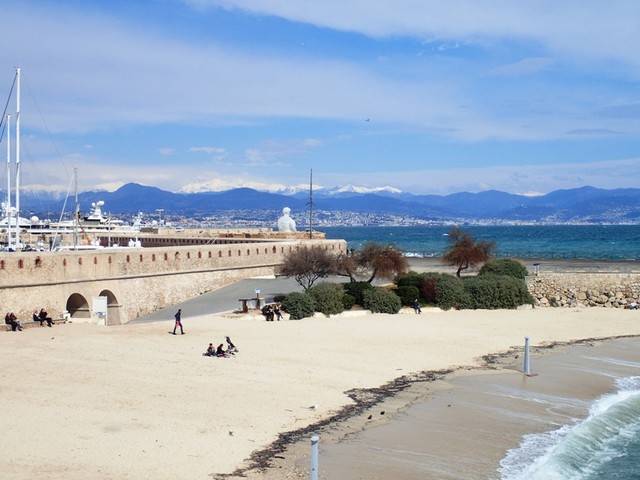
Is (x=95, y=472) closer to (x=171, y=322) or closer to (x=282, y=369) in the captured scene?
(x=282, y=369)

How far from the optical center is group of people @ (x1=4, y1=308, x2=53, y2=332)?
75.1ft

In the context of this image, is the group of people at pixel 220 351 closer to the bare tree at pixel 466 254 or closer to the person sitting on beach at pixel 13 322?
the person sitting on beach at pixel 13 322

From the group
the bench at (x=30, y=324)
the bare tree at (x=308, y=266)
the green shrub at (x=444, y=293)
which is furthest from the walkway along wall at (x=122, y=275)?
the green shrub at (x=444, y=293)

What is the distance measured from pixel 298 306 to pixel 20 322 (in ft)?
33.4

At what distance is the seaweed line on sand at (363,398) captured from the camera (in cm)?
1256

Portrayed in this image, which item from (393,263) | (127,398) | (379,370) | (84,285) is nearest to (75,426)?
(127,398)

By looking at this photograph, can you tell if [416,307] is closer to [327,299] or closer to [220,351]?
[327,299]

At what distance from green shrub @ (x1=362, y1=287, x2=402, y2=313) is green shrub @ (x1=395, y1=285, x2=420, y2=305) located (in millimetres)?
1362

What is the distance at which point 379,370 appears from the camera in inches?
816

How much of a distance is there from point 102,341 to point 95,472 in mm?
10580

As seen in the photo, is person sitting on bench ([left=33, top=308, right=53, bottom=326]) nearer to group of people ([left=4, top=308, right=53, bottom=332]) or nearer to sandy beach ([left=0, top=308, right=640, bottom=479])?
group of people ([left=4, top=308, right=53, bottom=332])

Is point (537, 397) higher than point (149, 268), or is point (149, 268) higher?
point (149, 268)

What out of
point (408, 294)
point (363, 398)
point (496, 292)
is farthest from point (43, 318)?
point (496, 292)

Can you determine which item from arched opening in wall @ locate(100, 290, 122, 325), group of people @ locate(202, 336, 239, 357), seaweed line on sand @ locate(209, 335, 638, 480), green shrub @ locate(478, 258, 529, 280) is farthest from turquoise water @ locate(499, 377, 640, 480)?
green shrub @ locate(478, 258, 529, 280)
